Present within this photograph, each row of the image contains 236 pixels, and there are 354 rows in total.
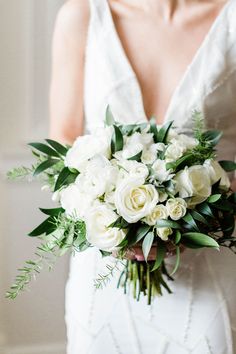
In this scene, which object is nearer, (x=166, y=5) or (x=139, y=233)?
(x=139, y=233)

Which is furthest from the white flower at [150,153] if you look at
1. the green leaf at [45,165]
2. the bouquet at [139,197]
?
the green leaf at [45,165]

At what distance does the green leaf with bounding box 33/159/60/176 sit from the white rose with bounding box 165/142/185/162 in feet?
0.88

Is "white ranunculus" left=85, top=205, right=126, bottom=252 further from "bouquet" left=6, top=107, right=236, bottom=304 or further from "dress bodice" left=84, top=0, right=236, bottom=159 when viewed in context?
"dress bodice" left=84, top=0, right=236, bottom=159

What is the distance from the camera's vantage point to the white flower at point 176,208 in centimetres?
119

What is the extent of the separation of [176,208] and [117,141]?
0.62 ft

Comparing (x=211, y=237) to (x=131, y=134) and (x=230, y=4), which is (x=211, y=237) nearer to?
(x=131, y=134)

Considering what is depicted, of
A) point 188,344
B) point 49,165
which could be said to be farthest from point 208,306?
point 49,165

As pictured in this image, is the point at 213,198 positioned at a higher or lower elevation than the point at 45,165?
lower

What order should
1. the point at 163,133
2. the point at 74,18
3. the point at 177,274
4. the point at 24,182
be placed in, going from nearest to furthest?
the point at 163,133 → the point at 177,274 → the point at 74,18 → the point at 24,182

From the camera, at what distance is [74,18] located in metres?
1.54

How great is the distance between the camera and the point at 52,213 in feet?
4.39

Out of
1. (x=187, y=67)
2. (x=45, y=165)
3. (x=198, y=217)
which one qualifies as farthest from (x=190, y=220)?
(x=187, y=67)

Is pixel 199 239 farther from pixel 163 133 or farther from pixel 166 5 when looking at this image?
pixel 166 5

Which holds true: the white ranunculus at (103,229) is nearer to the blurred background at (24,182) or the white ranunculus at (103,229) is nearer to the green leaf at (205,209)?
the green leaf at (205,209)
